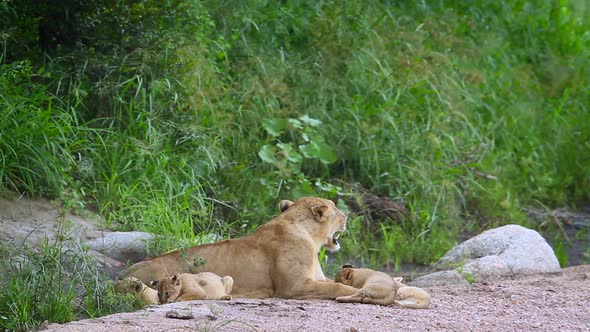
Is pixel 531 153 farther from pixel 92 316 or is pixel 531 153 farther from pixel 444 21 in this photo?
pixel 92 316

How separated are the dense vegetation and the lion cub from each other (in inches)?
54.2

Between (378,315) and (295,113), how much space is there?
520 centimetres

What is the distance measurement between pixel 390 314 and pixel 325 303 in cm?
52

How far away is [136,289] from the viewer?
6.89m

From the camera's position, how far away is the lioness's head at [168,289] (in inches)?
276

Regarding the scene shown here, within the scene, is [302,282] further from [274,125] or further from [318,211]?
[274,125]

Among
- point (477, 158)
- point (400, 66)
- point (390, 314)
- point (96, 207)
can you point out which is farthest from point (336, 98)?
point (390, 314)

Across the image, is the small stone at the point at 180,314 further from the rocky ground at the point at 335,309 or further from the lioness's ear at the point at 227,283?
the lioness's ear at the point at 227,283

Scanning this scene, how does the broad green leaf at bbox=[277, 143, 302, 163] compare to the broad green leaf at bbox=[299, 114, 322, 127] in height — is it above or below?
below

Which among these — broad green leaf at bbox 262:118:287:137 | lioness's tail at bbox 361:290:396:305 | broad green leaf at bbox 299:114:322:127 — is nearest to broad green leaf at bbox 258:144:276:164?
broad green leaf at bbox 262:118:287:137

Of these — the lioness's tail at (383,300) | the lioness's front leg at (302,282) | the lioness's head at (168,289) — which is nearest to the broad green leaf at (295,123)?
the lioness's front leg at (302,282)

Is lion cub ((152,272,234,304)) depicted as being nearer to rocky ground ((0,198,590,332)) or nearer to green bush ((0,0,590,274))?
rocky ground ((0,198,590,332))

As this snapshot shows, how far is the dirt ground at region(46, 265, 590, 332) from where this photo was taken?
605 centimetres

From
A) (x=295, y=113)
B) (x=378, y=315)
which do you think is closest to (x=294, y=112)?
(x=295, y=113)
